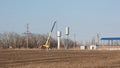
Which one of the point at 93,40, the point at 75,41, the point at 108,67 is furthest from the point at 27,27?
the point at 108,67

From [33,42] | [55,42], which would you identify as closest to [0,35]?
[33,42]

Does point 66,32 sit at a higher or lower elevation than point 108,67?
higher

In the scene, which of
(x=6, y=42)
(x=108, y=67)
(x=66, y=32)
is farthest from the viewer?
(x=6, y=42)

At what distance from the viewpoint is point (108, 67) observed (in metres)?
18.8

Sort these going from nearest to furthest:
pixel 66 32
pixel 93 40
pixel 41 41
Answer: pixel 66 32 → pixel 41 41 → pixel 93 40

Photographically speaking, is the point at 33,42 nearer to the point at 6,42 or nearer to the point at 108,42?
the point at 6,42

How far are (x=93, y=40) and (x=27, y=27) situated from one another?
166 ft

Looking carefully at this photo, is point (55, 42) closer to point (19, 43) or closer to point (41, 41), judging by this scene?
point (41, 41)

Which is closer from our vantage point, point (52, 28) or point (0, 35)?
point (52, 28)

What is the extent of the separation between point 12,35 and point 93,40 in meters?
41.4

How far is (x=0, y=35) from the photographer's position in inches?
5094

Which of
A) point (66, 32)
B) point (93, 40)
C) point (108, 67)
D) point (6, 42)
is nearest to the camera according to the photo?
point (108, 67)

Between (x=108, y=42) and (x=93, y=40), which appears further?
(x=93, y=40)

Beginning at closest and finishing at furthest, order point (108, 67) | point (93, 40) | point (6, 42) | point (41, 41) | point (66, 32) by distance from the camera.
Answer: point (108, 67) < point (66, 32) < point (6, 42) < point (41, 41) < point (93, 40)
